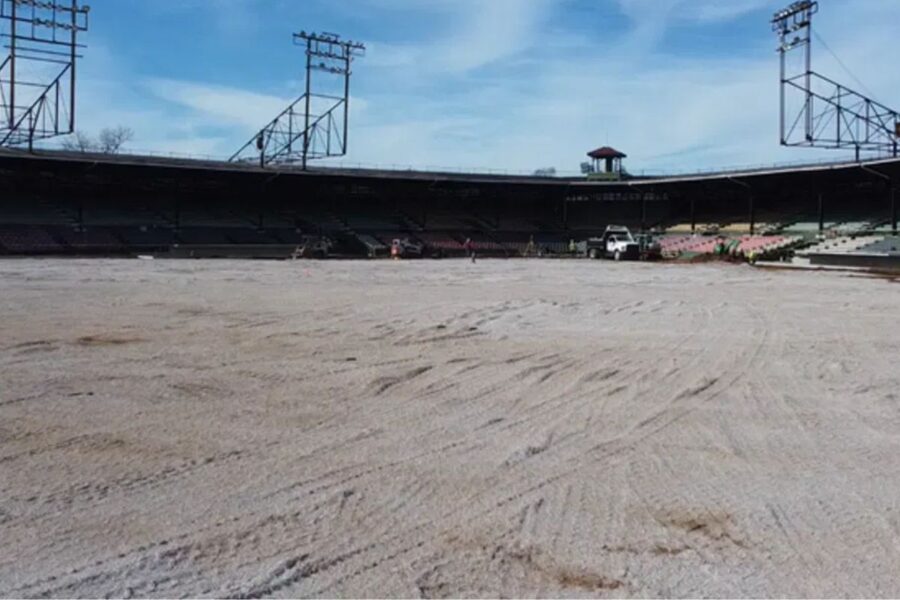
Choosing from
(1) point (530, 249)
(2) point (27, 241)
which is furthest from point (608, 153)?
(2) point (27, 241)

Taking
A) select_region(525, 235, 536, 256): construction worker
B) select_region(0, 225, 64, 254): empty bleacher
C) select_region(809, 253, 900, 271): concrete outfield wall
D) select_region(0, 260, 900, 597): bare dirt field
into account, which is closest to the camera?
select_region(0, 260, 900, 597): bare dirt field

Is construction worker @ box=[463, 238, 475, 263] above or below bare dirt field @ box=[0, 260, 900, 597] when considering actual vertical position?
above

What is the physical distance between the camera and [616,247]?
170ft

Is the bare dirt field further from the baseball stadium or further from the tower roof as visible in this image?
the tower roof

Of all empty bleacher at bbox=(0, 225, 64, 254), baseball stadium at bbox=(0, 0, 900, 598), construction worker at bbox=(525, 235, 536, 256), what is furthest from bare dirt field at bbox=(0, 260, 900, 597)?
construction worker at bbox=(525, 235, 536, 256)

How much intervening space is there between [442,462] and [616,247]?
155 ft

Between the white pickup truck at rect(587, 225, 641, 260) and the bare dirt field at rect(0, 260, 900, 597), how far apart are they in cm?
3820

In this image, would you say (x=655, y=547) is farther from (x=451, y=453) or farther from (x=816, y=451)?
(x=816, y=451)

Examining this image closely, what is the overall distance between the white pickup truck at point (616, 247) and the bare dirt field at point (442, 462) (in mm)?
38202

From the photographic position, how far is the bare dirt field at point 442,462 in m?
4.04

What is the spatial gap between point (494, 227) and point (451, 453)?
61585 mm

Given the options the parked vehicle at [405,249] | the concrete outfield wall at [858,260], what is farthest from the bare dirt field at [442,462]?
the parked vehicle at [405,249]

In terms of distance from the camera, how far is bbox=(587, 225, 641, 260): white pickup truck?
5059cm

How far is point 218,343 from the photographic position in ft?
36.3
